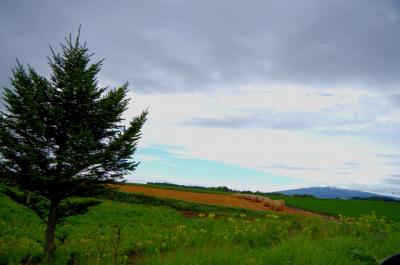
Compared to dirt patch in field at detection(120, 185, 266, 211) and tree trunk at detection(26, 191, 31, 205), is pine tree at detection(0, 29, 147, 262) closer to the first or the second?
tree trunk at detection(26, 191, 31, 205)

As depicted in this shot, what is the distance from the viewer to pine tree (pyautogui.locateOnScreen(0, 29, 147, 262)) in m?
9.34

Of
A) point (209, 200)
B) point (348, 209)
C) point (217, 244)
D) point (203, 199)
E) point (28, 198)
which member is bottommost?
point (217, 244)

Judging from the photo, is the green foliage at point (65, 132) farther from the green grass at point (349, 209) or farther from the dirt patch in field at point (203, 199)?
the dirt patch in field at point (203, 199)

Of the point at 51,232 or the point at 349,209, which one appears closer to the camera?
the point at 51,232

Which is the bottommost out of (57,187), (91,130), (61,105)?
(57,187)

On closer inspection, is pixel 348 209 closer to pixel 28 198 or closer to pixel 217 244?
pixel 217 244

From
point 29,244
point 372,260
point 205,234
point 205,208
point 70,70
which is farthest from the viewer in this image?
point 205,208

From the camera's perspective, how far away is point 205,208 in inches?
1453

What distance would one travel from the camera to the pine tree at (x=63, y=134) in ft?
30.6

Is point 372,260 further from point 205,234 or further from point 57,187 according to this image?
point 57,187

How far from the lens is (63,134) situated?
993cm

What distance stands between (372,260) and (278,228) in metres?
3.32

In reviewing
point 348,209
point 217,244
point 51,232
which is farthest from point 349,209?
point 51,232

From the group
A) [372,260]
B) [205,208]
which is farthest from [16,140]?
[205,208]
